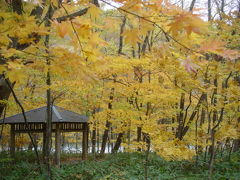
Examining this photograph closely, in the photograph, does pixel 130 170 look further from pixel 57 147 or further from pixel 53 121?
pixel 53 121

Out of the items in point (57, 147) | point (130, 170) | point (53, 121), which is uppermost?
point (53, 121)

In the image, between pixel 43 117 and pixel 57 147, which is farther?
pixel 43 117

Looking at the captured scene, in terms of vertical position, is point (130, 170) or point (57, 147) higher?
point (57, 147)

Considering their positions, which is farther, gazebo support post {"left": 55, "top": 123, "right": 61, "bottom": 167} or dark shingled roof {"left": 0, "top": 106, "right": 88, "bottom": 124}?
dark shingled roof {"left": 0, "top": 106, "right": 88, "bottom": 124}

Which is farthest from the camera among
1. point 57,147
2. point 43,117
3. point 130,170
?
point 43,117

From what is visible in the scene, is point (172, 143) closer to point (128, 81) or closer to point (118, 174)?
point (118, 174)

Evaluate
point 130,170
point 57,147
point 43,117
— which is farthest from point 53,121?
point 130,170

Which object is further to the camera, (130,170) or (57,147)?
(57,147)

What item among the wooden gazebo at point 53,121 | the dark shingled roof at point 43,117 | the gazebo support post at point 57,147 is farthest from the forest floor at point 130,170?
the dark shingled roof at point 43,117

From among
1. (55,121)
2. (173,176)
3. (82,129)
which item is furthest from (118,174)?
(82,129)

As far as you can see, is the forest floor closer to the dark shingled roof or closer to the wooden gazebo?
the wooden gazebo

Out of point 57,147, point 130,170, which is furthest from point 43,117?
point 130,170

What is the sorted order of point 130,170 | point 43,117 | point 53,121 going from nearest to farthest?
point 130,170
point 53,121
point 43,117

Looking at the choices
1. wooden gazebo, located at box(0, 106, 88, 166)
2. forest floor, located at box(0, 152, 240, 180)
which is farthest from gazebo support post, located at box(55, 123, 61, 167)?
forest floor, located at box(0, 152, 240, 180)
